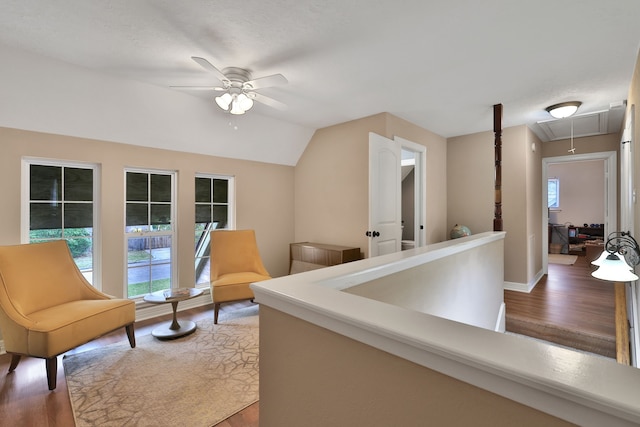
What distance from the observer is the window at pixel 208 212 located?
4051 millimetres

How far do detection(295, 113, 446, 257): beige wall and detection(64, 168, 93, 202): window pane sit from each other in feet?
8.93

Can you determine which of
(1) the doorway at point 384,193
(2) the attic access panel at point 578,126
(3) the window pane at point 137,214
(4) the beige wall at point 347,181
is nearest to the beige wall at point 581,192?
(2) the attic access panel at point 578,126

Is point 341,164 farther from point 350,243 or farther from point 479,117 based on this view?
point 479,117

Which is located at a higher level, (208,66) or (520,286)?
(208,66)

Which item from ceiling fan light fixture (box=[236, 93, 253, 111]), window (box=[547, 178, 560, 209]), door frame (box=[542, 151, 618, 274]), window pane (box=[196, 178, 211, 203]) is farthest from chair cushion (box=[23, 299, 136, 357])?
window (box=[547, 178, 560, 209])

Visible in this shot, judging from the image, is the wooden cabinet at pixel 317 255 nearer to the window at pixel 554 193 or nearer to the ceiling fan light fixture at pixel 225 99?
the ceiling fan light fixture at pixel 225 99

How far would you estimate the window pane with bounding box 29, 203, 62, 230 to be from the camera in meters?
2.90

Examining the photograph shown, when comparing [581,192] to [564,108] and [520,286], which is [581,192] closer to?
[520,286]

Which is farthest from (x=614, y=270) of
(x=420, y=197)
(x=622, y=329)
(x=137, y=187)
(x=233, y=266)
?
(x=137, y=187)

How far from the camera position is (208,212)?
13.6 ft

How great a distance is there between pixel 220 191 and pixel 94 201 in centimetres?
147

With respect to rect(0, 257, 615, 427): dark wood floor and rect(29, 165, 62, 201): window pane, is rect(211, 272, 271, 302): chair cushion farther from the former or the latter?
rect(29, 165, 62, 201): window pane

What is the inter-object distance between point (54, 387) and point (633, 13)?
4648mm

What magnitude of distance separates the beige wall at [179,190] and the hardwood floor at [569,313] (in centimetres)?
331
